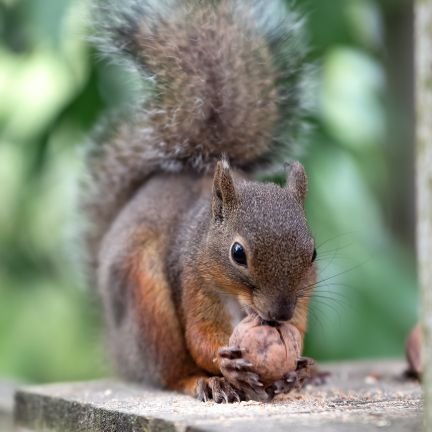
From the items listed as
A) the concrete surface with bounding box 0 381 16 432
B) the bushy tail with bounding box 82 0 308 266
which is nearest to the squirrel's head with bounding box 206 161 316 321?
the bushy tail with bounding box 82 0 308 266

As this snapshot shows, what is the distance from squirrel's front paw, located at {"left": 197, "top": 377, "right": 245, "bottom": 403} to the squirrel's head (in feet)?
0.62

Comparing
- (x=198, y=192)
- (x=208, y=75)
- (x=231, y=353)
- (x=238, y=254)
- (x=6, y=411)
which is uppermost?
(x=208, y=75)

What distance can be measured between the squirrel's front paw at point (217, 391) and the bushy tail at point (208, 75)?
71 cm

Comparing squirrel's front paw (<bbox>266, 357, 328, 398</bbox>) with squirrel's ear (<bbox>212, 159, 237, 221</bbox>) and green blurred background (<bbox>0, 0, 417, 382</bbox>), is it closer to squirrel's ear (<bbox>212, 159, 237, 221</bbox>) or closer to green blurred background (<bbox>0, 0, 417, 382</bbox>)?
squirrel's ear (<bbox>212, 159, 237, 221</bbox>)

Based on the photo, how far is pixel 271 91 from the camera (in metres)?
2.87

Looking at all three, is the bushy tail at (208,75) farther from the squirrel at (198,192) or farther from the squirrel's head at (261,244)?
the squirrel's head at (261,244)

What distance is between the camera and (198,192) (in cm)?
281

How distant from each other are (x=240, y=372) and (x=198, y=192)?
31.1 inches

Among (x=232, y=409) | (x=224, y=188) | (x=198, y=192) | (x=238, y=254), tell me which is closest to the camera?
(x=232, y=409)

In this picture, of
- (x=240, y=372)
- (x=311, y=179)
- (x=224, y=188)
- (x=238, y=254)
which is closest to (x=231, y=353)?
(x=240, y=372)

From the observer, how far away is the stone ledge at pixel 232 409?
1648 mm

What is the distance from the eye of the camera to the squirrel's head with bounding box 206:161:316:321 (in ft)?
6.97

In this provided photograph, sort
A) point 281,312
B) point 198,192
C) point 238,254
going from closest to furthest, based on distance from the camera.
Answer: point 281,312, point 238,254, point 198,192

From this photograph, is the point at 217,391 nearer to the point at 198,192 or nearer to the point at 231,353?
the point at 231,353
